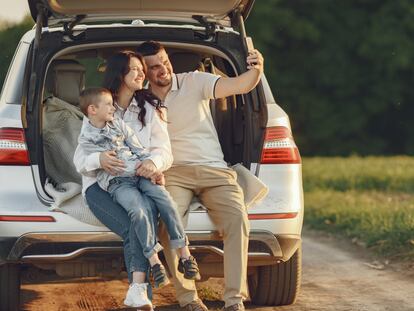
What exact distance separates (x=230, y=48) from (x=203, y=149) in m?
0.61

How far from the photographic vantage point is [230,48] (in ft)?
21.5

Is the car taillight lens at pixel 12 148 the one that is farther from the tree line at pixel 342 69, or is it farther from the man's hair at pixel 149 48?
the tree line at pixel 342 69

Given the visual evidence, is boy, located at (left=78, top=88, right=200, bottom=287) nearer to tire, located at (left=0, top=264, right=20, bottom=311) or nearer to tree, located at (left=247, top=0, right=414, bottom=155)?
tire, located at (left=0, top=264, right=20, bottom=311)

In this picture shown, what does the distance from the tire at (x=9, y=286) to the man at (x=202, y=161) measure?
35.8 inches

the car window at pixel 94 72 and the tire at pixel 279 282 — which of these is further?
the car window at pixel 94 72

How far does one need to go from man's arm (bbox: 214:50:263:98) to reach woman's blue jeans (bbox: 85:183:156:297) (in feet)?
2.70

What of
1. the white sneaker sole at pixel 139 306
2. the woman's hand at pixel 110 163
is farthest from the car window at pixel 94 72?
the white sneaker sole at pixel 139 306

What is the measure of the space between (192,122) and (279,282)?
3.55ft

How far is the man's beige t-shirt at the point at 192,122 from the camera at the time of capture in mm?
6395

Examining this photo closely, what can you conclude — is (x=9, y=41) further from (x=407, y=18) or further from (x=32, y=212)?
(x=407, y=18)

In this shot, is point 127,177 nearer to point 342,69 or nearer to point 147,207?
point 147,207

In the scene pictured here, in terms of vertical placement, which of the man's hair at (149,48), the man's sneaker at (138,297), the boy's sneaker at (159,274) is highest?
the man's hair at (149,48)

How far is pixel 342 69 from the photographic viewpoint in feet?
124

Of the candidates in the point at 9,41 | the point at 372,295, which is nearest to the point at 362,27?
the point at 9,41
